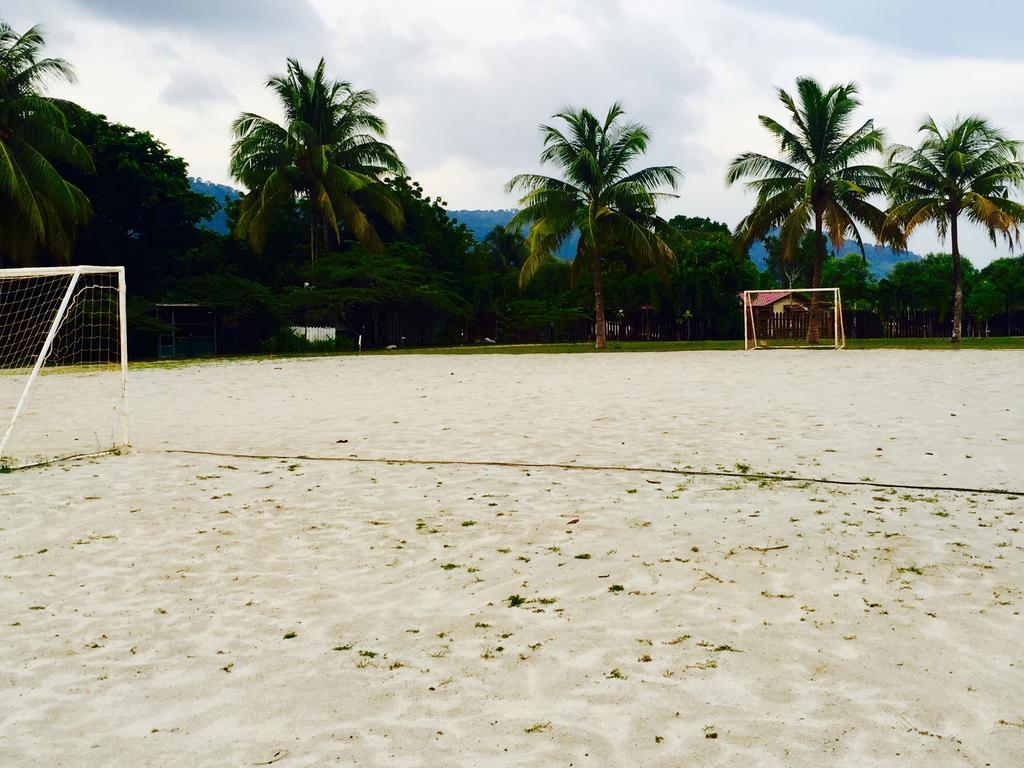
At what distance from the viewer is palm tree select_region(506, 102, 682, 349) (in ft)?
86.7

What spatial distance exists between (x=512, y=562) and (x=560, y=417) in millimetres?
5448

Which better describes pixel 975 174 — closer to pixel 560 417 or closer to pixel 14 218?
pixel 560 417

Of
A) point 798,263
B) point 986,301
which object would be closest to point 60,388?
point 986,301

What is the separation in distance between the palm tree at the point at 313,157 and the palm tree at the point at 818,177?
43.4 ft

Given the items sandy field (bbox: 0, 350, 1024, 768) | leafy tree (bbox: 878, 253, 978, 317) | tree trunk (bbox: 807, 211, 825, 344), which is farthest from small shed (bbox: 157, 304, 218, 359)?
leafy tree (bbox: 878, 253, 978, 317)

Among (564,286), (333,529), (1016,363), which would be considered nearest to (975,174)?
(1016,363)

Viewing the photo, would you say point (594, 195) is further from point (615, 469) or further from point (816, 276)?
point (615, 469)

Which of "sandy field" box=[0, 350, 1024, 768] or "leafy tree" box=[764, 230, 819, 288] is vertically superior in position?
"leafy tree" box=[764, 230, 819, 288]

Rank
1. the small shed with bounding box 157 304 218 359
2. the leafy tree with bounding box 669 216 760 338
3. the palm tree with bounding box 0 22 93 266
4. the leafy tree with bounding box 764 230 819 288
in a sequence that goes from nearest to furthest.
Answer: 1. the palm tree with bounding box 0 22 93 266
2. the small shed with bounding box 157 304 218 359
3. the leafy tree with bounding box 669 216 760 338
4. the leafy tree with bounding box 764 230 819 288

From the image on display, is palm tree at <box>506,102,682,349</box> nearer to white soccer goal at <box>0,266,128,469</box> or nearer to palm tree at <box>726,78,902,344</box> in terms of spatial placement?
palm tree at <box>726,78,902,344</box>

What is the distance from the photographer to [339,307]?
31.9 m

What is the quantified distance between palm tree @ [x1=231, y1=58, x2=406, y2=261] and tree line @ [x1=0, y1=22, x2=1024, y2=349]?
0.07m

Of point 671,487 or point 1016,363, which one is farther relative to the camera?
point 1016,363

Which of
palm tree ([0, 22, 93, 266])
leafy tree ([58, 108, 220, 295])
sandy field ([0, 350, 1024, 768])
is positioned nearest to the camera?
sandy field ([0, 350, 1024, 768])
